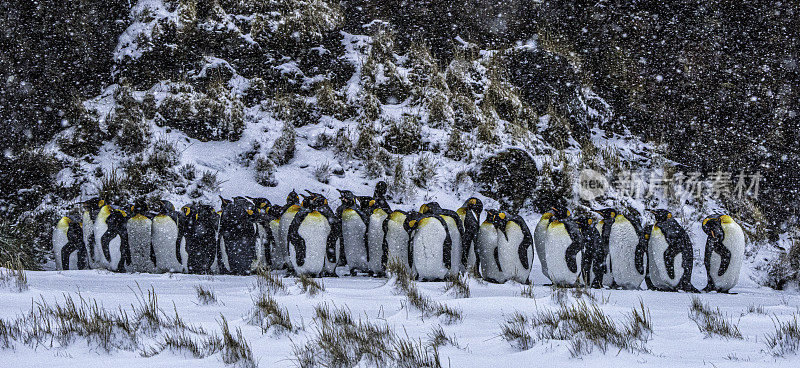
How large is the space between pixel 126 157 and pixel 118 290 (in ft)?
23.6

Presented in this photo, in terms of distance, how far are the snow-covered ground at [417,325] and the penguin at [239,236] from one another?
2063 mm

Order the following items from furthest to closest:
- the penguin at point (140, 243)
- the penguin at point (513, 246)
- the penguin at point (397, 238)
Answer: the penguin at point (140, 243)
the penguin at point (397, 238)
the penguin at point (513, 246)

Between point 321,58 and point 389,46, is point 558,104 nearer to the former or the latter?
point 389,46

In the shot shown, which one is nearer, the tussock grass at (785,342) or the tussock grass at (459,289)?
the tussock grass at (785,342)

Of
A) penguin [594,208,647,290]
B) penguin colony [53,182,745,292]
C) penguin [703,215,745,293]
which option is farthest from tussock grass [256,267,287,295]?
penguin [703,215,745,293]

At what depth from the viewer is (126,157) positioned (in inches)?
432

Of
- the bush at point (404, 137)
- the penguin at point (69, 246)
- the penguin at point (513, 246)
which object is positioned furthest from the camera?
the bush at point (404, 137)

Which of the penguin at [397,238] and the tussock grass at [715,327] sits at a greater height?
the penguin at [397,238]

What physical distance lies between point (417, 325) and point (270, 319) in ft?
3.08

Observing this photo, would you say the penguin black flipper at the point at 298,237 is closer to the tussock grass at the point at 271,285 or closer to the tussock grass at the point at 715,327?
the tussock grass at the point at 271,285

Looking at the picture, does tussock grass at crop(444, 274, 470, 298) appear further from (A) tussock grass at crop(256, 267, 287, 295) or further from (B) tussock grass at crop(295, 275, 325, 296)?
(A) tussock grass at crop(256, 267, 287, 295)

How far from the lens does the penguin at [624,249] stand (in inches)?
275

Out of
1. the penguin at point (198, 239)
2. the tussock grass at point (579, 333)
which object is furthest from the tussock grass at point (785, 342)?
the penguin at point (198, 239)

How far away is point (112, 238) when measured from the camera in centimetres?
783
